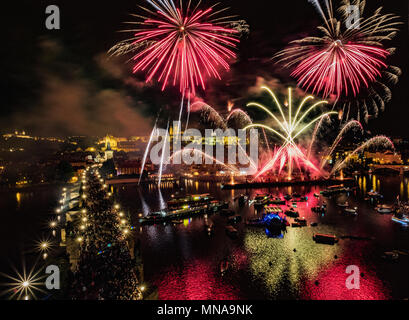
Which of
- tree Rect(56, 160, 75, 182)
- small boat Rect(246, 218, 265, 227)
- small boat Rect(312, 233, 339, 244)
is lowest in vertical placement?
small boat Rect(312, 233, 339, 244)

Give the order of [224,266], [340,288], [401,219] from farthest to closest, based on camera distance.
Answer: [401,219] < [224,266] < [340,288]

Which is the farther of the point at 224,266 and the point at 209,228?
the point at 209,228

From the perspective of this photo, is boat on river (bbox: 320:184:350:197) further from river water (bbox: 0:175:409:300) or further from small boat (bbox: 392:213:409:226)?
small boat (bbox: 392:213:409:226)

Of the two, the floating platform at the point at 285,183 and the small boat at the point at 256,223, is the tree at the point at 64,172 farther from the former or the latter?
the small boat at the point at 256,223

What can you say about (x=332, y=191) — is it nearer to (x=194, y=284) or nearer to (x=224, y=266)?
(x=224, y=266)

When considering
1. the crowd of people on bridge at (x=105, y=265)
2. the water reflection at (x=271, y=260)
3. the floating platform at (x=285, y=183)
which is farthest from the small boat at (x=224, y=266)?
the floating platform at (x=285, y=183)

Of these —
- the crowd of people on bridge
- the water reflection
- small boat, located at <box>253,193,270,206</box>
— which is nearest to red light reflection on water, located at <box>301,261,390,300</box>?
the water reflection

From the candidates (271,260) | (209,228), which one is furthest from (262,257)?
(209,228)
